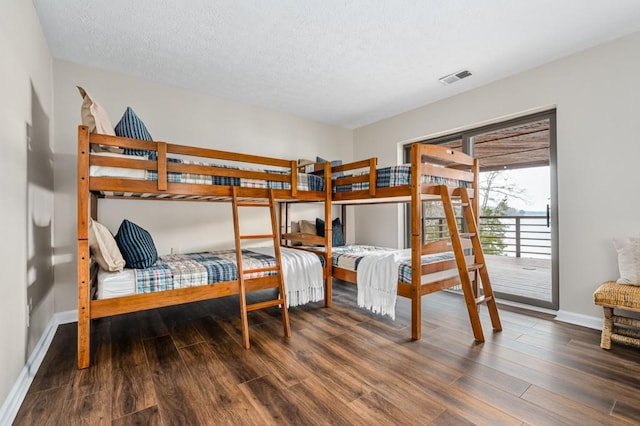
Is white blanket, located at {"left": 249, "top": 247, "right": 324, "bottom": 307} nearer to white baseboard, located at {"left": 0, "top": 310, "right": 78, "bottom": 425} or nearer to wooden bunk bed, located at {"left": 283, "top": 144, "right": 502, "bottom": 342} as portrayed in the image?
wooden bunk bed, located at {"left": 283, "top": 144, "right": 502, "bottom": 342}

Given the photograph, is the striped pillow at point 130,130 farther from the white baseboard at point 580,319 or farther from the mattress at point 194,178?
the white baseboard at point 580,319

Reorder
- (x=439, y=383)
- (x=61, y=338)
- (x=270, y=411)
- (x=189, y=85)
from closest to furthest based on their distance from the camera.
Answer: (x=270, y=411) → (x=439, y=383) → (x=61, y=338) → (x=189, y=85)

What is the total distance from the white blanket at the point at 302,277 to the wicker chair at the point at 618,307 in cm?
228

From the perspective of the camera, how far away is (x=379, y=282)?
9.08 feet

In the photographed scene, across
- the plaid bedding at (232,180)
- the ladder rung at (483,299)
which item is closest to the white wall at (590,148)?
the ladder rung at (483,299)

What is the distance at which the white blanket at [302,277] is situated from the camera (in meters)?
2.89

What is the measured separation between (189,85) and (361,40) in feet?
6.77

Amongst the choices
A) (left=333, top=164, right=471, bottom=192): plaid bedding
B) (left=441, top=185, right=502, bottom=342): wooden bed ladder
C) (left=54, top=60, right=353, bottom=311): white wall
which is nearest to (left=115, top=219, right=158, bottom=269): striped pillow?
(left=54, top=60, right=353, bottom=311): white wall

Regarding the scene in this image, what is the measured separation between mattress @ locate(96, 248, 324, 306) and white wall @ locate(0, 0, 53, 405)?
0.44 meters

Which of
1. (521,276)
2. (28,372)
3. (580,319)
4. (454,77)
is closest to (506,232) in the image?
(521,276)

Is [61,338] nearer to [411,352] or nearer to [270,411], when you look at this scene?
[270,411]

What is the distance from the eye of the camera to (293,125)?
4.52 m

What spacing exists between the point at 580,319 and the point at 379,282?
183 centimetres

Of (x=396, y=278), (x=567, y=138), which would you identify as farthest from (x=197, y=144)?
(x=567, y=138)
